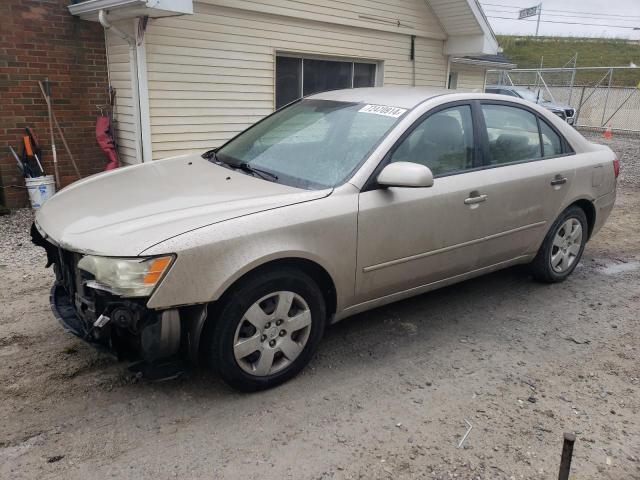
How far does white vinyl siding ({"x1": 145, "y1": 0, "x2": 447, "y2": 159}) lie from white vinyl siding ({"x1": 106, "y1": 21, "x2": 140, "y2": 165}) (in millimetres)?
289

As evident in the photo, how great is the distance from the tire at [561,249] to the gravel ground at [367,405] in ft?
1.80

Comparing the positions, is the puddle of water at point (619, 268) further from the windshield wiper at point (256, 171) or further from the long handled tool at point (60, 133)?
the long handled tool at point (60, 133)

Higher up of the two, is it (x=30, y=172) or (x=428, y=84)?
(x=428, y=84)

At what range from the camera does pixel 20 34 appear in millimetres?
6711

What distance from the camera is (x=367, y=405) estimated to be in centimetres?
305

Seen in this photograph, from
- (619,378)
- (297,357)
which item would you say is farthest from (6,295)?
(619,378)

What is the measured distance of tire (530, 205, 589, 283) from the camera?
4746 mm

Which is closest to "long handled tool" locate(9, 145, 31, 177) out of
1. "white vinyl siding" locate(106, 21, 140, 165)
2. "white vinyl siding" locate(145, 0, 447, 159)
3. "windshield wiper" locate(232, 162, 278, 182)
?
"white vinyl siding" locate(106, 21, 140, 165)

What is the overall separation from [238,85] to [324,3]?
7.15 feet

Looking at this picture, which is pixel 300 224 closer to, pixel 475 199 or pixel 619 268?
pixel 475 199

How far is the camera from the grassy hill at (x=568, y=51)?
4416 cm

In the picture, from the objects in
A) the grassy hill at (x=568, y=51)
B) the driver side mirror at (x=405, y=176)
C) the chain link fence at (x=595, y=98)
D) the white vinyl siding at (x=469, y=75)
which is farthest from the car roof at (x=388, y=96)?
the grassy hill at (x=568, y=51)

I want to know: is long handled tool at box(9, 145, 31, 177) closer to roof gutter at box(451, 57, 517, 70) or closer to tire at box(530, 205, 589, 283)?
tire at box(530, 205, 589, 283)

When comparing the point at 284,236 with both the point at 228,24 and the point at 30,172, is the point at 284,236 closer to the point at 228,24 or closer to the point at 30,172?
the point at 30,172
